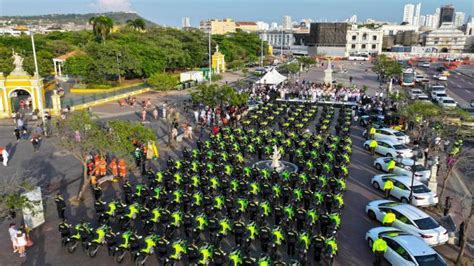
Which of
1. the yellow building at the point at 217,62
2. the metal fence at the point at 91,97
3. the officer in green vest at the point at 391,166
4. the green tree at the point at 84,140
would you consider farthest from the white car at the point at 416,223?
the yellow building at the point at 217,62

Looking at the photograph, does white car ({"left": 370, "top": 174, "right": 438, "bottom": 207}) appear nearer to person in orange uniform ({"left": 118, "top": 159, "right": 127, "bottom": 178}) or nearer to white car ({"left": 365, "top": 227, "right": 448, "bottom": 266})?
white car ({"left": 365, "top": 227, "right": 448, "bottom": 266})

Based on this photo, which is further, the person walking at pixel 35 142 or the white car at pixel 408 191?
the person walking at pixel 35 142

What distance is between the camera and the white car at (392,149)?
68.5 ft

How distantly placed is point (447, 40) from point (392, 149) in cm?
11359

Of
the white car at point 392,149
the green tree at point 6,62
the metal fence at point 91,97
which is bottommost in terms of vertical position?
the white car at point 392,149

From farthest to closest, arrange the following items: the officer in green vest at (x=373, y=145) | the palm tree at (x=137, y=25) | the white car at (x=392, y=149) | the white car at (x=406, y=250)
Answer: the palm tree at (x=137, y=25), the officer in green vest at (x=373, y=145), the white car at (x=392, y=149), the white car at (x=406, y=250)

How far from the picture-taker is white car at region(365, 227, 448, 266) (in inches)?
433

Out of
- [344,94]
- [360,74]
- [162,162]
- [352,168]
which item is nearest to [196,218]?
[162,162]

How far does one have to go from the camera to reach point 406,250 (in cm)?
1132

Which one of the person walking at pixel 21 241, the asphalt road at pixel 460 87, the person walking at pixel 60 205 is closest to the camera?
the person walking at pixel 21 241

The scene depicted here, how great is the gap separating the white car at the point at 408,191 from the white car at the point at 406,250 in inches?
143

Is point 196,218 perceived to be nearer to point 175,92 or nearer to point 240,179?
point 240,179

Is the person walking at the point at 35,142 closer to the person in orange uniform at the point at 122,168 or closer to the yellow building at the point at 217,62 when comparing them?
the person in orange uniform at the point at 122,168

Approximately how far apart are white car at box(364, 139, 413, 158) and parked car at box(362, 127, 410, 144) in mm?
1075
